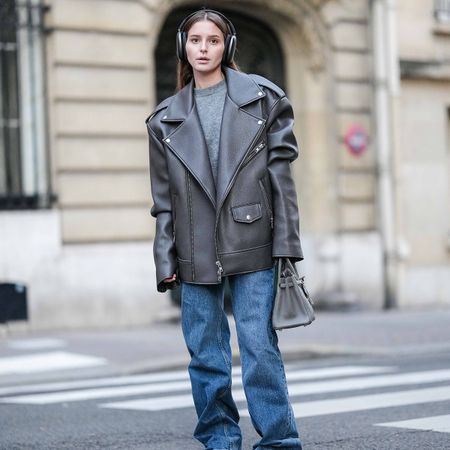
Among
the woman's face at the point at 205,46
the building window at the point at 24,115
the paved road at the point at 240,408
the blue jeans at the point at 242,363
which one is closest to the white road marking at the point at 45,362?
the paved road at the point at 240,408

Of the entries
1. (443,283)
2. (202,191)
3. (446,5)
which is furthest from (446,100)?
(202,191)

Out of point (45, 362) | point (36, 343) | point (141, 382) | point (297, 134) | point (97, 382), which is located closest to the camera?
point (141, 382)

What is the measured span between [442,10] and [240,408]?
12.3 meters

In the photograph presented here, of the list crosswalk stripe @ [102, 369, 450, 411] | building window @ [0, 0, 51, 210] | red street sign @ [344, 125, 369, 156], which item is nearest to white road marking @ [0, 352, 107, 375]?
crosswalk stripe @ [102, 369, 450, 411]

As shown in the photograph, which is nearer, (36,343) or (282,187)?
(282,187)

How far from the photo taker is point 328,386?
8.50 meters

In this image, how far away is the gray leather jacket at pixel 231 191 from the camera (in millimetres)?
4559

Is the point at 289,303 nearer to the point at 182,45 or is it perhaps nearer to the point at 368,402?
the point at 182,45

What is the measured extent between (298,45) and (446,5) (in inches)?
121

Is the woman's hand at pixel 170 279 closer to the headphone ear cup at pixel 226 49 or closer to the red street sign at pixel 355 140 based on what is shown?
the headphone ear cup at pixel 226 49

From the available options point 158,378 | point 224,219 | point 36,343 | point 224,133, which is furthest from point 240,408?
point 36,343

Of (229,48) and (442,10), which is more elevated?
(442,10)

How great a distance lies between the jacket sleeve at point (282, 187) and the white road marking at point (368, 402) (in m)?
2.42

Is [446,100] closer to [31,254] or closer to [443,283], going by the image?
[443,283]
